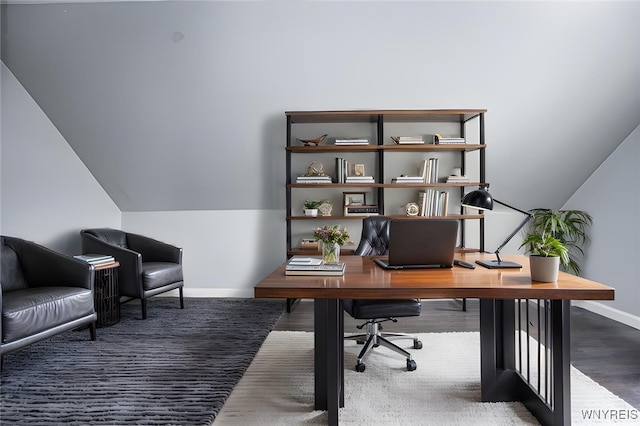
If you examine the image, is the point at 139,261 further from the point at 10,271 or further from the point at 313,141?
the point at 313,141

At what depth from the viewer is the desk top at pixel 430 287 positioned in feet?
5.29

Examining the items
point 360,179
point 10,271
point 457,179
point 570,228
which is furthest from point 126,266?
point 570,228

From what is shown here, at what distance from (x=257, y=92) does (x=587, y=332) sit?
3.63 metres

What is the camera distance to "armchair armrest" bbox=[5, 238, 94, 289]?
3.09m

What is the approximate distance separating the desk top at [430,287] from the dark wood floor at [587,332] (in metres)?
1.09

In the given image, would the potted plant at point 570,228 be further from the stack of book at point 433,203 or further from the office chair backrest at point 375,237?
the office chair backrest at point 375,237

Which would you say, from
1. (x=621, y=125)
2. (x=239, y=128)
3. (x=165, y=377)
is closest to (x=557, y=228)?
(x=621, y=125)

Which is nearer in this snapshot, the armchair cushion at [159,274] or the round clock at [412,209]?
the armchair cushion at [159,274]

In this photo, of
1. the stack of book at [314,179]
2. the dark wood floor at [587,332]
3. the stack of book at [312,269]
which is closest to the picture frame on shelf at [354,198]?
the stack of book at [314,179]

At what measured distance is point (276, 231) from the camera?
15.6 feet

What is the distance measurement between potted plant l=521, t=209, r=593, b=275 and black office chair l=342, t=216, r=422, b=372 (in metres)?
1.88

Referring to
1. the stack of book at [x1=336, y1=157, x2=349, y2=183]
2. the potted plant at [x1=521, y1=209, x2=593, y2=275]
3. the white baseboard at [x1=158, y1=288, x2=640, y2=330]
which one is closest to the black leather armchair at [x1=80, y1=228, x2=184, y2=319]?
the white baseboard at [x1=158, y1=288, x2=640, y2=330]

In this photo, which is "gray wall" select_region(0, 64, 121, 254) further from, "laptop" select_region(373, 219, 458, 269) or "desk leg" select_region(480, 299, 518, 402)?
"desk leg" select_region(480, 299, 518, 402)

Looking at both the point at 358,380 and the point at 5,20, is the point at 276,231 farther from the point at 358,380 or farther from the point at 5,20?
the point at 5,20
